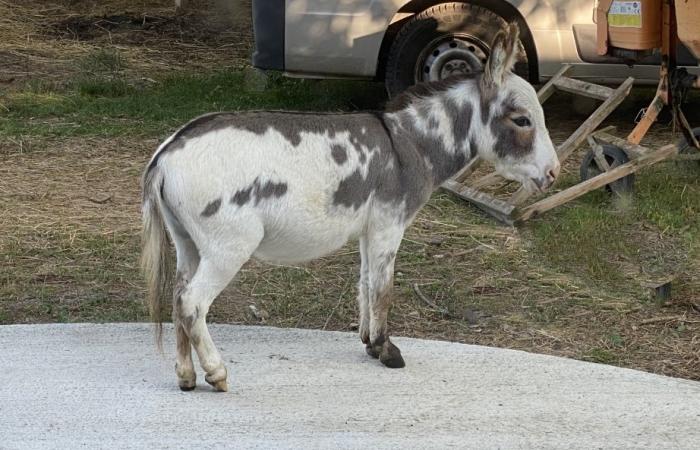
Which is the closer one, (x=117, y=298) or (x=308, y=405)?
(x=308, y=405)

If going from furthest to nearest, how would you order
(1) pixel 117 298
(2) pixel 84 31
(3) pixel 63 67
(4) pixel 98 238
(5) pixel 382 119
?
(2) pixel 84 31 → (3) pixel 63 67 → (4) pixel 98 238 → (1) pixel 117 298 → (5) pixel 382 119

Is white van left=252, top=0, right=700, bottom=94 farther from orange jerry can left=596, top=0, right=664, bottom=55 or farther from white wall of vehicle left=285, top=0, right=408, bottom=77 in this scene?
orange jerry can left=596, top=0, right=664, bottom=55

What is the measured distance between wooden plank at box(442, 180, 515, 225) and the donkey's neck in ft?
6.42

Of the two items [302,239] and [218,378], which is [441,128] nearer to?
[302,239]

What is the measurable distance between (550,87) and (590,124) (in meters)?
0.67

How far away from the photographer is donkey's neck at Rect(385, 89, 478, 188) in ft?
19.0

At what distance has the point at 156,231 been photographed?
17.1ft

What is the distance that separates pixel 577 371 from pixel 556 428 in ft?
2.58

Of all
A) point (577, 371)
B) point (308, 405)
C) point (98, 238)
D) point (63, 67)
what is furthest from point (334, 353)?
point (63, 67)

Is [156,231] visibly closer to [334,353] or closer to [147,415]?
[147,415]

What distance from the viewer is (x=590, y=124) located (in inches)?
332

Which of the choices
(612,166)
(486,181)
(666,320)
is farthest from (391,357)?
(612,166)

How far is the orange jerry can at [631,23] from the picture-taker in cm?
827

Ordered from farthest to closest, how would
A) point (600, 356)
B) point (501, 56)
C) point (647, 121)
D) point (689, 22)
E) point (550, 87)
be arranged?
point (550, 87)
point (647, 121)
point (689, 22)
point (600, 356)
point (501, 56)
